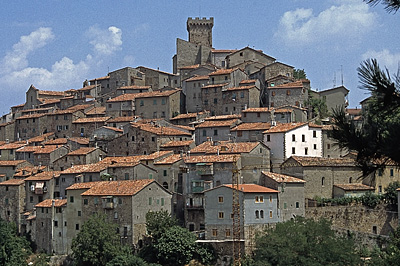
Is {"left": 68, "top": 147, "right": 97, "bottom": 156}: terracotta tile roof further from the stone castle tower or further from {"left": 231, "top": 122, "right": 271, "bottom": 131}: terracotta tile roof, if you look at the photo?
the stone castle tower

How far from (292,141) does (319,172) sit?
4.50 meters

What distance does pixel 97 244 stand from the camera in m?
54.9

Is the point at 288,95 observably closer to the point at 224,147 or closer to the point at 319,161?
the point at 224,147

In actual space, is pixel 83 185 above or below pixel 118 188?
above

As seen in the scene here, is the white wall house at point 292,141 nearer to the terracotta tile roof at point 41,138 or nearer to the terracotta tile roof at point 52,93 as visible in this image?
the terracotta tile roof at point 41,138

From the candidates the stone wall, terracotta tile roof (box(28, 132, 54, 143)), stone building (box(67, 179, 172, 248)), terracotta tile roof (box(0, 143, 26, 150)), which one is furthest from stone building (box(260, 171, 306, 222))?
terracotta tile roof (box(0, 143, 26, 150))

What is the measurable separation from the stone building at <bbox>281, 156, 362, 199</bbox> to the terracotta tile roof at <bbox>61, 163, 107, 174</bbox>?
16.1m

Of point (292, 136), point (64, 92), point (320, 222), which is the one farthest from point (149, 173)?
point (64, 92)

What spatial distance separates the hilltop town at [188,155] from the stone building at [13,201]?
0.42ft

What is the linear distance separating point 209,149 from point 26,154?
24.1 meters

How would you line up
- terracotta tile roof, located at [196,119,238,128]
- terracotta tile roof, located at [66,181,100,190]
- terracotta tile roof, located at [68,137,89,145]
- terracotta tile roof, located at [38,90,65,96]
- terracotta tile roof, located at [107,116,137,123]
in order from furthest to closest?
terracotta tile roof, located at [38,90,65,96] < terracotta tile roof, located at [107,116,137,123] < terracotta tile roof, located at [68,137,89,145] < terracotta tile roof, located at [196,119,238,128] < terracotta tile roof, located at [66,181,100,190]

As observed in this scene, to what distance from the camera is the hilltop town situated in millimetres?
54938

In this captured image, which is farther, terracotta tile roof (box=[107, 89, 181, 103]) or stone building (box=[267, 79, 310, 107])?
terracotta tile roof (box=[107, 89, 181, 103])

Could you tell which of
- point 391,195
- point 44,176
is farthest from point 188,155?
point 391,195
